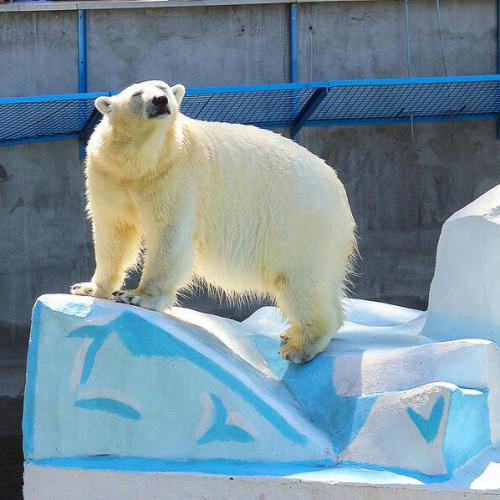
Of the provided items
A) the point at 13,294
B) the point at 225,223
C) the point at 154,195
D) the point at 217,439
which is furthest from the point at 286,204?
the point at 13,294

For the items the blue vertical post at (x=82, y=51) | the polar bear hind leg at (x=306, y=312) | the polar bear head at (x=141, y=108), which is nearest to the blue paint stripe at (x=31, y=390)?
the polar bear head at (x=141, y=108)

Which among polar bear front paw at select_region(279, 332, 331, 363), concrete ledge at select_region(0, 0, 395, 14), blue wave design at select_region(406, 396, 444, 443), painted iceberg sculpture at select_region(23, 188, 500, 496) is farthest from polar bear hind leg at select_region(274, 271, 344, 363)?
concrete ledge at select_region(0, 0, 395, 14)

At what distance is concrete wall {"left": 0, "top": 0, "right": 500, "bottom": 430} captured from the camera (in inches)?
404

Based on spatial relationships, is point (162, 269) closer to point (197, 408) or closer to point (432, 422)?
point (197, 408)

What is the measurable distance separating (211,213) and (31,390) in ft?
4.54

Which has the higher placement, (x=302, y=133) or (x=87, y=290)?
(x=302, y=133)

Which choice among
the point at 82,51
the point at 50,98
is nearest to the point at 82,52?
the point at 82,51

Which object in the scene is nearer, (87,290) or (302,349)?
(87,290)

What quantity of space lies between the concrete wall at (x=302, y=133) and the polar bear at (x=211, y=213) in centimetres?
444

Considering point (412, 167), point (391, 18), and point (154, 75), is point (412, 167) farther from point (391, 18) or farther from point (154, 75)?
point (154, 75)

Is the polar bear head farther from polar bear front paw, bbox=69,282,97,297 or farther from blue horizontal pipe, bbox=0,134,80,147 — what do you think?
blue horizontal pipe, bbox=0,134,80,147

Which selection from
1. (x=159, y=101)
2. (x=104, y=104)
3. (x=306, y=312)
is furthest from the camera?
(x=306, y=312)

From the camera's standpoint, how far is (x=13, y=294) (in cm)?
1029

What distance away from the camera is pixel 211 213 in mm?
5738
